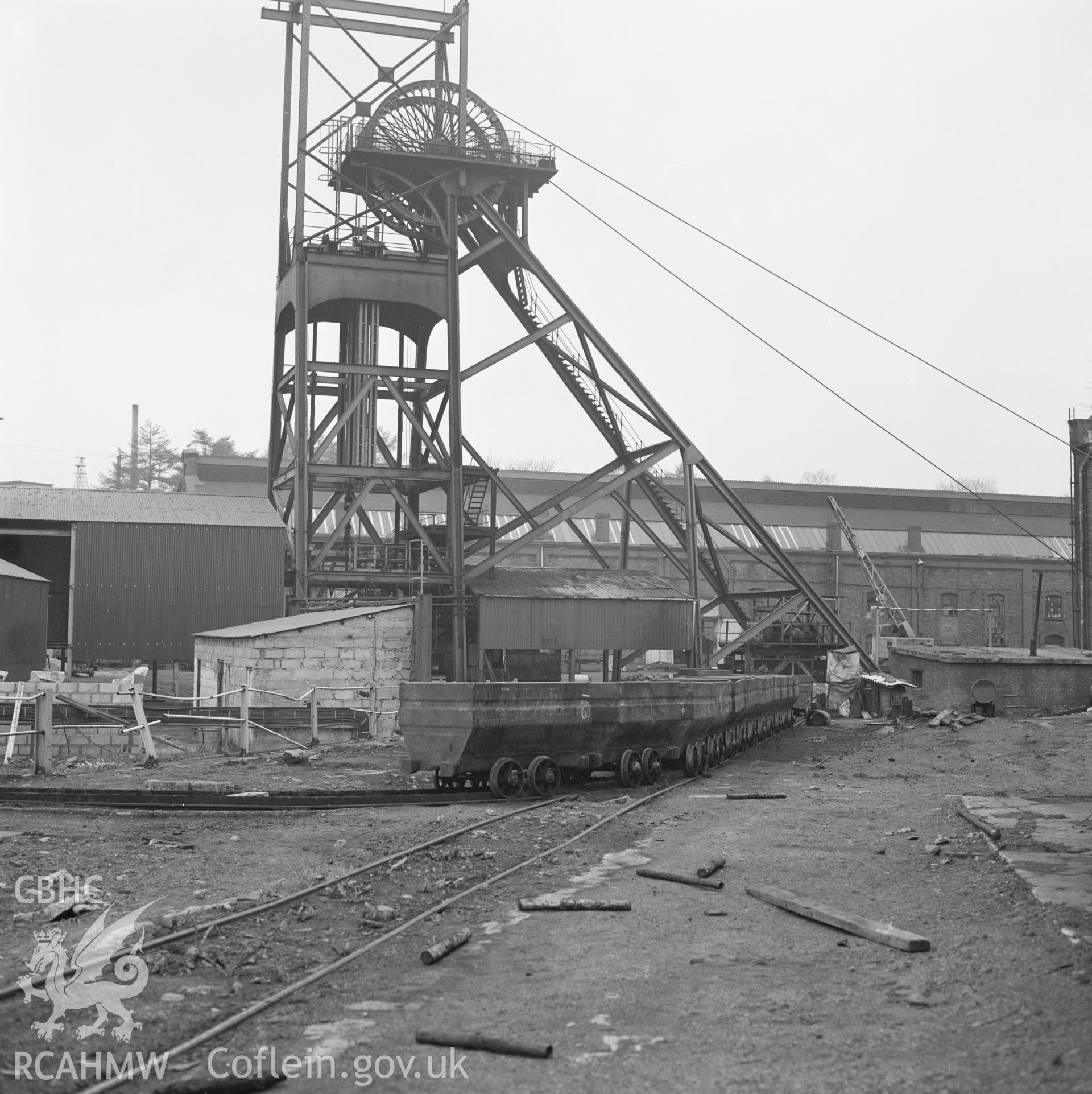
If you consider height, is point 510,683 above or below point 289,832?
→ above

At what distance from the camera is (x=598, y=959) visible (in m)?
6.95

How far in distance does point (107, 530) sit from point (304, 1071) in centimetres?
3072

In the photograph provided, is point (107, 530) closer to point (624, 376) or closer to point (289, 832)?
point (624, 376)

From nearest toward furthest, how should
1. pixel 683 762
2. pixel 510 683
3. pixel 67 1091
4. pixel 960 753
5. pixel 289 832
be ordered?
1. pixel 67 1091
2. pixel 289 832
3. pixel 510 683
4. pixel 683 762
5. pixel 960 753

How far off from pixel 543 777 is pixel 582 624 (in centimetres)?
1897

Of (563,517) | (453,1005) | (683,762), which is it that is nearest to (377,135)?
(563,517)

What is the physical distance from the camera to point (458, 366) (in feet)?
108

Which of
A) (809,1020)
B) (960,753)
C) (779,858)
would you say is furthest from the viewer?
(960,753)

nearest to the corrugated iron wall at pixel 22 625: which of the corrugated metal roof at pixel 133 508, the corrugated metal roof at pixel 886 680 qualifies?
the corrugated metal roof at pixel 133 508

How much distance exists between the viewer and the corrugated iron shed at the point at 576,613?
33000mm

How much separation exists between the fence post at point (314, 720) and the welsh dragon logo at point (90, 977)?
13.8 metres

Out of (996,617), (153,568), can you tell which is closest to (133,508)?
(153,568)

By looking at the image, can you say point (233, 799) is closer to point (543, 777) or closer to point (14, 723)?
point (543, 777)

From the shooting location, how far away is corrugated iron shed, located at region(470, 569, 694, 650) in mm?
33000
